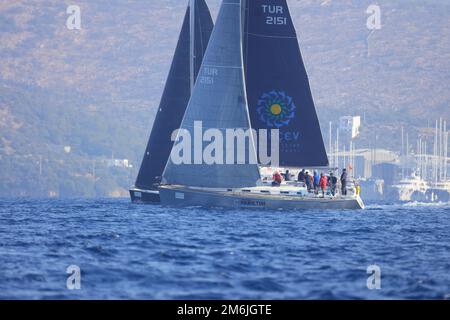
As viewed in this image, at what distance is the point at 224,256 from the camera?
3644cm

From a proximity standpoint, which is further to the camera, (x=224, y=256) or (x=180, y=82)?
(x=180, y=82)

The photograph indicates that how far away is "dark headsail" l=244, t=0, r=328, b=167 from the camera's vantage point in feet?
196

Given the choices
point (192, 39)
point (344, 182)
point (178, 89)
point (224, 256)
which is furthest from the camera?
point (178, 89)

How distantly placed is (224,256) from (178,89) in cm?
3083

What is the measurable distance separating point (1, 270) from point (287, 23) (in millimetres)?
29962

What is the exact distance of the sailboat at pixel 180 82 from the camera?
66.2 m

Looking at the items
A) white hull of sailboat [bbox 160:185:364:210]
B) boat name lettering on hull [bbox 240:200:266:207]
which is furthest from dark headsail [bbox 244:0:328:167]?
boat name lettering on hull [bbox 240:200:266:207]

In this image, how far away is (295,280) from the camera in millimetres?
31562

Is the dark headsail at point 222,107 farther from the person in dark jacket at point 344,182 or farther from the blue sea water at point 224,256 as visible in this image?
the person in dark jacket at point 344,182

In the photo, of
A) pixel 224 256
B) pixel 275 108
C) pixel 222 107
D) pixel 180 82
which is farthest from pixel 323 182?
pixel 224 256

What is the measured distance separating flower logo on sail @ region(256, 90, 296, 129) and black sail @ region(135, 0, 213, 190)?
6887 mm

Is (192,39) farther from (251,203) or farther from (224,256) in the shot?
(224,256)

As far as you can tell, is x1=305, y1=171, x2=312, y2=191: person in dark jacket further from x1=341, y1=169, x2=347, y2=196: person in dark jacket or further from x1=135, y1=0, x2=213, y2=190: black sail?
x1=135, y1=0, x2=213, y2=190: black sail

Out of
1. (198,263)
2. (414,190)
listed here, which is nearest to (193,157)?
(198,263)
